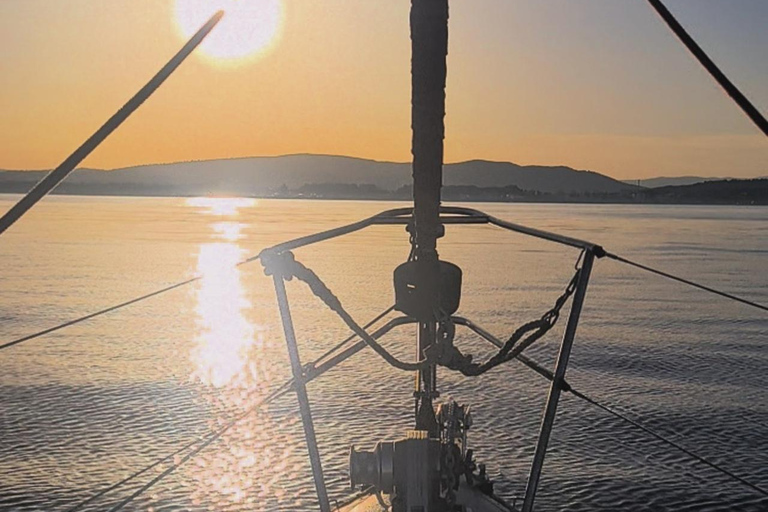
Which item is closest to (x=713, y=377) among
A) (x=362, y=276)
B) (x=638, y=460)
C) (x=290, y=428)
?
(x=638, y=460)

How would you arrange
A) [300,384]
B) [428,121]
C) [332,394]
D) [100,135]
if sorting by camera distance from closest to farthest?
[100,135] < [428,121] < [300,384] < [332,394]

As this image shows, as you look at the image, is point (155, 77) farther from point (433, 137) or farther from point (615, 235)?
point (615, 235)

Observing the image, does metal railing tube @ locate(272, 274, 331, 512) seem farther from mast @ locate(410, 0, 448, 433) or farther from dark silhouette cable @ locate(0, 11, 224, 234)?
dark silhouette cable @ locate(0, 11, 224, 234)

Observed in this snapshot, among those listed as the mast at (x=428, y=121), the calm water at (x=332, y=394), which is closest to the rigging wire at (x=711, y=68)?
the mast at (x=428, y=121)

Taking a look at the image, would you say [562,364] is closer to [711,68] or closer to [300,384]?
[300,384]

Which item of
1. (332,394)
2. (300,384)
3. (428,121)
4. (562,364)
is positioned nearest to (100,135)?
(428,121)

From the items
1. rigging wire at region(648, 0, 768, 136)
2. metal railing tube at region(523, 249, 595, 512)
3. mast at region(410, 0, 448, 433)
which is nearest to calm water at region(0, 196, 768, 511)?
mast at region(410, 0, 448, 433)
